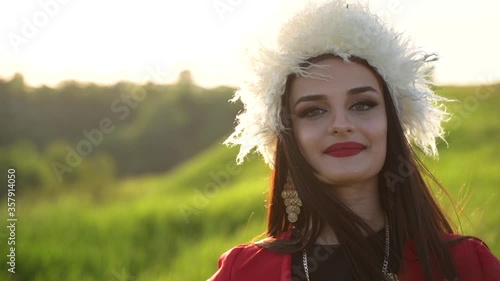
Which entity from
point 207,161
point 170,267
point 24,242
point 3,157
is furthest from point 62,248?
point 207,161

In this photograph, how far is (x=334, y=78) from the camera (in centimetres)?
328

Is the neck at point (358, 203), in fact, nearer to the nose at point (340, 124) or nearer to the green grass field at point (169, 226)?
the nose at point (340, 124)

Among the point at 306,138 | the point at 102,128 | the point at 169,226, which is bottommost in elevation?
the point at 169,226

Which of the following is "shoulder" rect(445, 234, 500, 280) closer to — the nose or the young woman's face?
the young woman's face

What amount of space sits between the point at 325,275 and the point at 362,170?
0.50m

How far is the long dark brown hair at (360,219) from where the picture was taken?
321 centimetres

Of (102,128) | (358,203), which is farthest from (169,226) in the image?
(358,203)

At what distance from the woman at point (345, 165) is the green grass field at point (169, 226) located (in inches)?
146

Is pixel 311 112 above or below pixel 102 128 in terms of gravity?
below

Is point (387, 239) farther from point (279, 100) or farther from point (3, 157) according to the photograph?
point (3, 157)

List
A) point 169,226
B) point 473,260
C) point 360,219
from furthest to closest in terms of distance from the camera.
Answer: point 169,226 < point 360,219 < point 473,260

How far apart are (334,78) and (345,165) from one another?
1.30 feet

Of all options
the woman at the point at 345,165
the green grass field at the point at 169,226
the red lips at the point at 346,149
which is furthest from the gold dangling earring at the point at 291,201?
the green grass field at the point at 169,226

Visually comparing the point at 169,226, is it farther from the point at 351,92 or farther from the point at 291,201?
the point at 351,92
